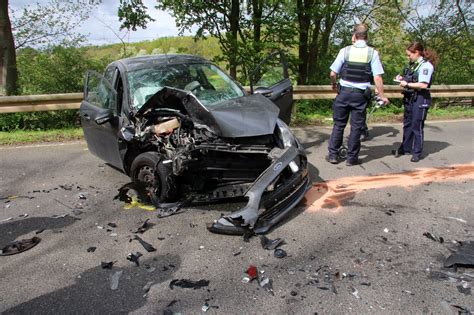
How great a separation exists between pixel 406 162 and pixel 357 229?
2.85m

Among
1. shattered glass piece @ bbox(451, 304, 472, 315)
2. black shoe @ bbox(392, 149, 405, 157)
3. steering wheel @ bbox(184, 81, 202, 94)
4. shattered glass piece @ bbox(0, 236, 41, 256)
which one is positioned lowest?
shattered glass piece @ bbox(451, 304, 472, 315)

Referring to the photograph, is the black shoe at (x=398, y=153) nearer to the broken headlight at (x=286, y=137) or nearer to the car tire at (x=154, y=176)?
the broken headlight at (x=286, y=137)

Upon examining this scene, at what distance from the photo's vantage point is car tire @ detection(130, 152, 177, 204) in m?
4.54

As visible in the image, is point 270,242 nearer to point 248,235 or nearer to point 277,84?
point 248,235

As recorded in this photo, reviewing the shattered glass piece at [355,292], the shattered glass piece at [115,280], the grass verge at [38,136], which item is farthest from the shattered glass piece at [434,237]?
the grass verge at [38,136]

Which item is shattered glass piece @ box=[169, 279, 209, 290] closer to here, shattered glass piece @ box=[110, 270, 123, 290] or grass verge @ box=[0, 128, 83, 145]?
shattered glass piece @ box=[110, 270, 123, 290]

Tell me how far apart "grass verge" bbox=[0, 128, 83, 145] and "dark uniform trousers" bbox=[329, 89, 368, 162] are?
535 centimetres

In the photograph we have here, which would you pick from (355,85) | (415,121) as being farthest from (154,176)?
(415,121)

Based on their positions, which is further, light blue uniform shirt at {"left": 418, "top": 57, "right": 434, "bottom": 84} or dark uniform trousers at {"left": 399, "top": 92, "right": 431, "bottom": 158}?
dark uniform trousers at {"left": 399, "top": 92, "right": 431, "bottom": 158}

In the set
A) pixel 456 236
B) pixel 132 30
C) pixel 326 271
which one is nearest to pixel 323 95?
pixel 132 30

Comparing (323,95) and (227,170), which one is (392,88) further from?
(227,170)

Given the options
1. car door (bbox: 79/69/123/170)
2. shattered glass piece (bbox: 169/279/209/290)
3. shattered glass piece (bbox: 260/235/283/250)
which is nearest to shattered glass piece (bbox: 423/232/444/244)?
shattered glass piece (bbox: 260/235/283/250)

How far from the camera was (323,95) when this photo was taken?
9.89m

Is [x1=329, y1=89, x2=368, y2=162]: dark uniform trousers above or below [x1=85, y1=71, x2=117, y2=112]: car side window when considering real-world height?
below
